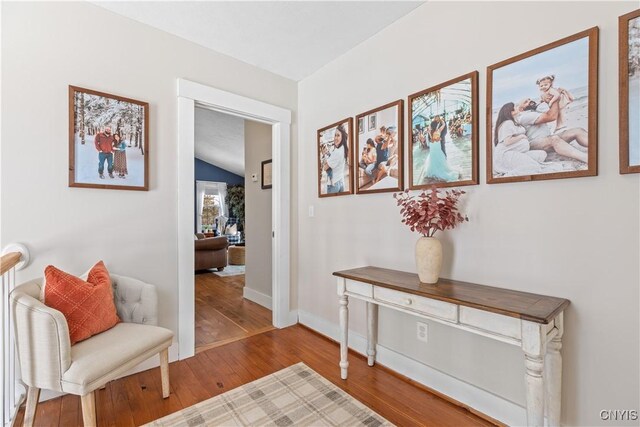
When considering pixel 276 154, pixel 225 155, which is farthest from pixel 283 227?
pixel 225 155

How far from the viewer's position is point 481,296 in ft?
4.58

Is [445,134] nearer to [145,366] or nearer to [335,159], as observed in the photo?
[335,159]

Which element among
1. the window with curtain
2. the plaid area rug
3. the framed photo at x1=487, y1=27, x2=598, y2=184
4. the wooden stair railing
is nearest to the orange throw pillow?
the wooden stair railing

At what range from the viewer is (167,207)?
2225 mm

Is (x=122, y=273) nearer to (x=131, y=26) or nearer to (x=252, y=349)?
(x=252, y=349)

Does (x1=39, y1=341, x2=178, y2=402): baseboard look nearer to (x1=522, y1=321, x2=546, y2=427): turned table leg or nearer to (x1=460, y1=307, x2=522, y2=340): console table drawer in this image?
(x1=460, y1=307, x2=522, y2=340): console table drawer

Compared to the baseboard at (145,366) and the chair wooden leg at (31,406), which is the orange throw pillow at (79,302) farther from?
the baseboard at (145,366)

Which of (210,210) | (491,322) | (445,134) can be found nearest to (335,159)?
(445,134)

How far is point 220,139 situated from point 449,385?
6224 millimetres

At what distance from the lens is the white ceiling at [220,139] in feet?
16.6

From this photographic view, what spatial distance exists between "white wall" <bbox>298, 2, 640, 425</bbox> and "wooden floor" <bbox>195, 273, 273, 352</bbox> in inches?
45.7

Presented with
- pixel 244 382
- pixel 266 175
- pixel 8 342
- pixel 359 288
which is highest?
pixel 266 175

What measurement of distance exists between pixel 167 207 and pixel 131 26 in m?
1.33

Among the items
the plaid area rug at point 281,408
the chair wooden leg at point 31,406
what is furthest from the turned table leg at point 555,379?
the chair wooden leg at point 31,406
